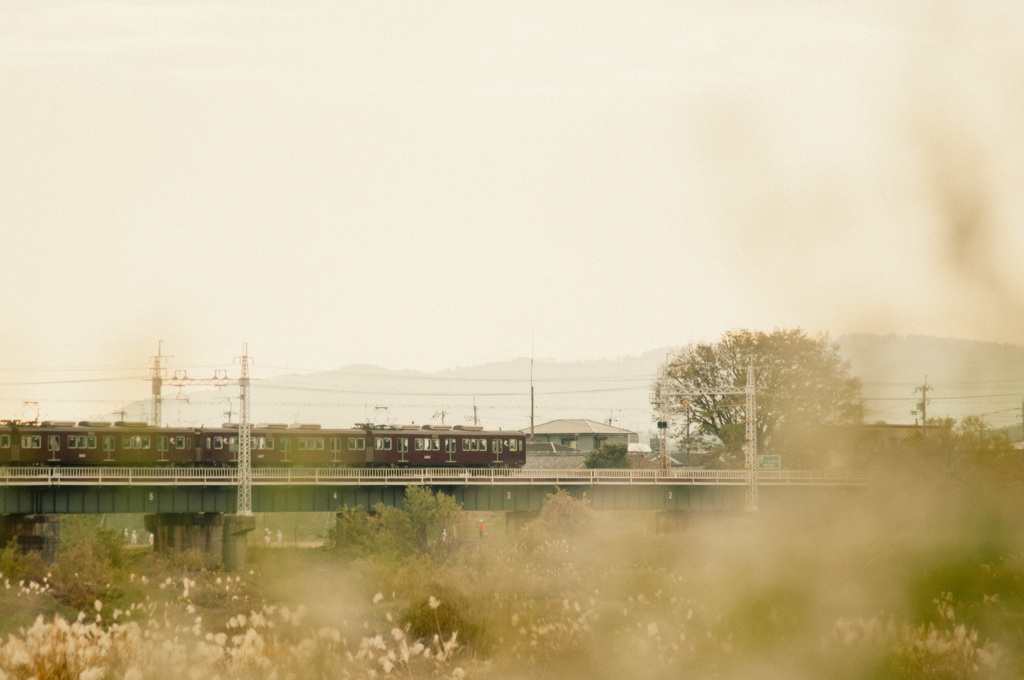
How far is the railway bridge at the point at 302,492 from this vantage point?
67500 mm

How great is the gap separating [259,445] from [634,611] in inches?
1951

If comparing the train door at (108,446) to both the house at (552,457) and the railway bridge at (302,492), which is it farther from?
the house at (552,457)

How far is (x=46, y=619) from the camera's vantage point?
116 ft

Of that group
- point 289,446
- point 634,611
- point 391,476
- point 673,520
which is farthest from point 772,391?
point 634,611

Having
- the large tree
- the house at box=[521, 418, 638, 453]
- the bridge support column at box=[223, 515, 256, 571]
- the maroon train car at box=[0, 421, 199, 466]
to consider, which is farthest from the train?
the house at box=[521, 418, 638, 453]

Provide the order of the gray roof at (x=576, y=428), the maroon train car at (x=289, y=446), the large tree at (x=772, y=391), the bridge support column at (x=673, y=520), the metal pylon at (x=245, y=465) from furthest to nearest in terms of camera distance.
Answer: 1. the gray roof at (x=576, y=428)
2. the large tree at (x=772, y=391)
3. the bridge support column at (x=673, y=520)
4. the maroon train car at (x=289, y=446)
5. the metal pylon at (x=245, y=465)

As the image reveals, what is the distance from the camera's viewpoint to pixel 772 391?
9512 cm

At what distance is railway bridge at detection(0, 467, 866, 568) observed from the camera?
67500mm

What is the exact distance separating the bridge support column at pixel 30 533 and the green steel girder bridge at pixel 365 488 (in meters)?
1.36

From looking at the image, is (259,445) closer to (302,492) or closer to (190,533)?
(302,492)

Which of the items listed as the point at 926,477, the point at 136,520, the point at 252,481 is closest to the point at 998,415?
the point at 926,477

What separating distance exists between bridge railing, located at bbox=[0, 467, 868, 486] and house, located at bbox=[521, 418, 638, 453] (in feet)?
174

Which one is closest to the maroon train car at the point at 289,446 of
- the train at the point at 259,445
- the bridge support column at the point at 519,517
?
the train at the point at 259,445

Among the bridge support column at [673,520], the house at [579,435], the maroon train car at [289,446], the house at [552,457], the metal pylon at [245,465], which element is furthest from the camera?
the house at [579,435]
